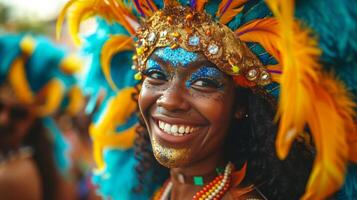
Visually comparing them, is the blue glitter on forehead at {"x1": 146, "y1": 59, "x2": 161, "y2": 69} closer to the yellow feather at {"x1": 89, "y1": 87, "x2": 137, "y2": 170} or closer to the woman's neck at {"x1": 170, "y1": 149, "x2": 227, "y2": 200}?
the woman's neck at {"x1": 170, "y1": 149, "x2": 227, "y2": 200}

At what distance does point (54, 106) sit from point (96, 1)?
6.87ft

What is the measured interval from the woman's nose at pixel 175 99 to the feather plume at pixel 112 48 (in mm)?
488

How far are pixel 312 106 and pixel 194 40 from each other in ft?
1.55

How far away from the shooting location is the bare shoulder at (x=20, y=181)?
355 centimetres

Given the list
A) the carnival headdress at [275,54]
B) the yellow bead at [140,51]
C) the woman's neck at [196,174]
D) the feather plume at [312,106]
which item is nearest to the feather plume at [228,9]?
the carnival headdress at [275,54]

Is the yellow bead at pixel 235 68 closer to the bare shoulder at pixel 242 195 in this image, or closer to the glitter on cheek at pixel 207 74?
the glitter on cheek at pixel 207 74

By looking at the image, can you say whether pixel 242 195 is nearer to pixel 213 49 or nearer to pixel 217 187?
pixel 217 187

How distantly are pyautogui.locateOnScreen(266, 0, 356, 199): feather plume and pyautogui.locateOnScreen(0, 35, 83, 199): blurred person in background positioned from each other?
98.3 inches

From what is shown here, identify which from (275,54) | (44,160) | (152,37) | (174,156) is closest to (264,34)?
(275,54)

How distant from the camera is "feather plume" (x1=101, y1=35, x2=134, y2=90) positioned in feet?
7.59

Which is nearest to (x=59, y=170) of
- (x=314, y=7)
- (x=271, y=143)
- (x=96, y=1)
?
(x=96, y=1)

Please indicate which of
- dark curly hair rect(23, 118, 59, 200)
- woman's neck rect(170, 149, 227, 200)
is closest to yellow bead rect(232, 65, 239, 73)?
woman's neck rect(170, 149, 227, 200)

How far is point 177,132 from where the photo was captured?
1.90 meters

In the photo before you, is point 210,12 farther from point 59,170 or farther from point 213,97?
point 59,170
